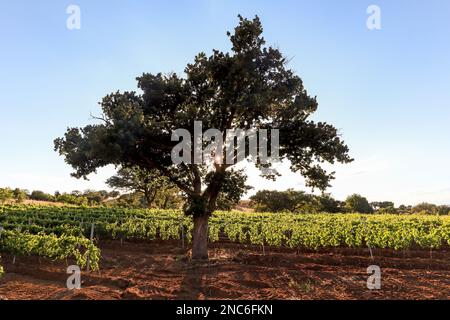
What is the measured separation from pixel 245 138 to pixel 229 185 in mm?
2652

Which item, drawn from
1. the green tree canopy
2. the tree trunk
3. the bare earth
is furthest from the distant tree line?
the tree trunk

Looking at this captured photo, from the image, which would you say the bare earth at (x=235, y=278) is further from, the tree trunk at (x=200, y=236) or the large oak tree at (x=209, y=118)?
the large oak tree at (x=209, y=118)

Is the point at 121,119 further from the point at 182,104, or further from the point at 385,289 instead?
the point at 385,289

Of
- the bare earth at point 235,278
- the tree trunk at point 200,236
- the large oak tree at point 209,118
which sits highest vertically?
the large oak tree at point 209,118

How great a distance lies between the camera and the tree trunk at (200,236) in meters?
17.0

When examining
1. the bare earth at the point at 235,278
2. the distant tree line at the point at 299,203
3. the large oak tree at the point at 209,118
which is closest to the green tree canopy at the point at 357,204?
the distant tree line at the point at 299,203

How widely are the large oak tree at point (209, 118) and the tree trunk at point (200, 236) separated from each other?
0.16 feet

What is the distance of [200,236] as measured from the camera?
1720 cm

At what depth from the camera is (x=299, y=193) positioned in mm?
74938

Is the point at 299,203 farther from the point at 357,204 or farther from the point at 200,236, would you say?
the point at 200,236

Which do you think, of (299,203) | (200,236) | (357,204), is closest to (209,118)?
(200,236)

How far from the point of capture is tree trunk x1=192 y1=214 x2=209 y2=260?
1703 cm

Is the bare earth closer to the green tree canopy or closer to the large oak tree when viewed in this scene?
the large oak tree

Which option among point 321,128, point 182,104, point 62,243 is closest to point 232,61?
point 182,104
